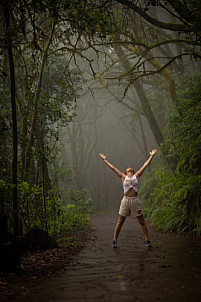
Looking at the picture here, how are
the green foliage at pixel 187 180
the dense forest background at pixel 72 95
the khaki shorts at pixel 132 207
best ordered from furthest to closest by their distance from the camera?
the green foliage at pixel 187 180
the khaki shorts at pixel 132 207
the dense forest background at pixel 72 95

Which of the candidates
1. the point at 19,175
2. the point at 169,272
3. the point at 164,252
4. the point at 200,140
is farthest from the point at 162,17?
the point at 169,272

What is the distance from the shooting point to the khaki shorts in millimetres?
7762

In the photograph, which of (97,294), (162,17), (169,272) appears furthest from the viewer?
(162,17)

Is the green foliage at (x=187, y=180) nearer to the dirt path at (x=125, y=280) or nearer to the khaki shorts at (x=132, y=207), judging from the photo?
the khaki shorts at (x=132, y=207)

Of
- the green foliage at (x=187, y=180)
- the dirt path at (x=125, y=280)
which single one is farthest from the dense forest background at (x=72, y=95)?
the dirt path at (x=125, y=280)

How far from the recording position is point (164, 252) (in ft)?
22.1

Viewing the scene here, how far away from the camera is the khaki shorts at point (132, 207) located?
7.76 meters

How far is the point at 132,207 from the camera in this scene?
7797 millimetres

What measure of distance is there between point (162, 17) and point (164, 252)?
2310 centimetres

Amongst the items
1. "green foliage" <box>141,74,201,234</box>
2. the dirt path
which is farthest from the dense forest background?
the dirt path

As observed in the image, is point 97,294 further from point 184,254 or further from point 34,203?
point 34,203

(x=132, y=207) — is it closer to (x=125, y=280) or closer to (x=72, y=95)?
(x=125, y=280)

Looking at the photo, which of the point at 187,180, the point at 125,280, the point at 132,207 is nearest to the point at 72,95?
the point at 187,180

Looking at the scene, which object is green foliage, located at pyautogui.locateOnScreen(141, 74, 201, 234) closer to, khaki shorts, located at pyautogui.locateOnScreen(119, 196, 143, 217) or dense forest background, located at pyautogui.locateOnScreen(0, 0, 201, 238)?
dense forest background, located at pyautogui.locateOnScreen(0, 0, 201, 238)
